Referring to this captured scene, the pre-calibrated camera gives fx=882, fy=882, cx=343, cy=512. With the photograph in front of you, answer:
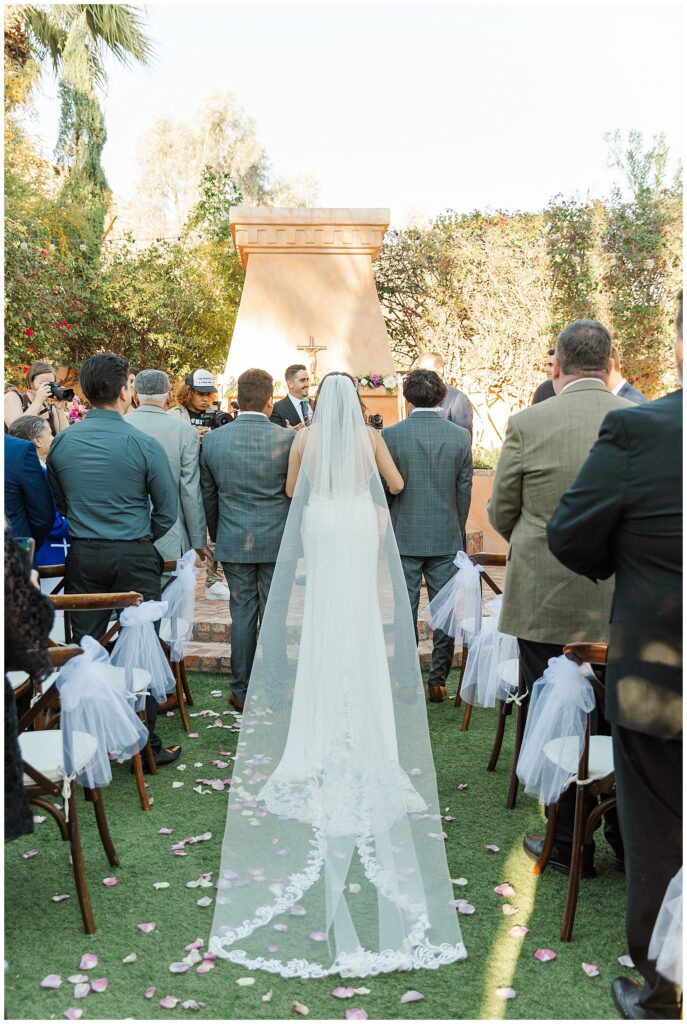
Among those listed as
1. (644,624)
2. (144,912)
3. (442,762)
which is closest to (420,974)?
(144,912)

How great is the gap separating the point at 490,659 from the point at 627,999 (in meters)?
2.07

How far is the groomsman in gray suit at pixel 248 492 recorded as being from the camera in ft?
16.9

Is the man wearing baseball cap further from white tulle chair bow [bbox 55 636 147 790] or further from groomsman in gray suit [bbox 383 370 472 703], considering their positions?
white tulle chair bow [bbox 55 636 147 790]

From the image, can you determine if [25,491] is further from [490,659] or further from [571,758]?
[571,758]

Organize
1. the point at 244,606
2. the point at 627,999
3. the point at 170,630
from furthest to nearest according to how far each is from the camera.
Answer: the point at 244,606 → the point at 170,630 → the point at 627,999

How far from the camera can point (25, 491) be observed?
4.37 metres

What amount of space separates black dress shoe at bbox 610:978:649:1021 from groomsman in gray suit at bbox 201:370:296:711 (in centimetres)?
301

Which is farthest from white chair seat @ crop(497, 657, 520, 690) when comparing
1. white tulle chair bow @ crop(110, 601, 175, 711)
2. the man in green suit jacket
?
white tulle chair bow @ crop(110, 601, 175, 711)

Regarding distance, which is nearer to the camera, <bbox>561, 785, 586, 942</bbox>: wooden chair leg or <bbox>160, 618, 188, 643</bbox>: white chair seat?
<bbox>561, 785, 586, 942</bbox>: wooden chair leg

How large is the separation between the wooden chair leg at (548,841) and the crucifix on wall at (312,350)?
9.83 m

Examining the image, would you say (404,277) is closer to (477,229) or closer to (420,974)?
(477,229)

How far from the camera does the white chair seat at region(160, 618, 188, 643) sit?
4906mm

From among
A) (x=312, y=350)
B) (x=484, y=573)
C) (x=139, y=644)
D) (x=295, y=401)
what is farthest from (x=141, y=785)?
(x=312, y=350)

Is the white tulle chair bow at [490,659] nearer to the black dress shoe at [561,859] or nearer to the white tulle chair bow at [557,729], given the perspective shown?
the black dress shoe at [561,859]
